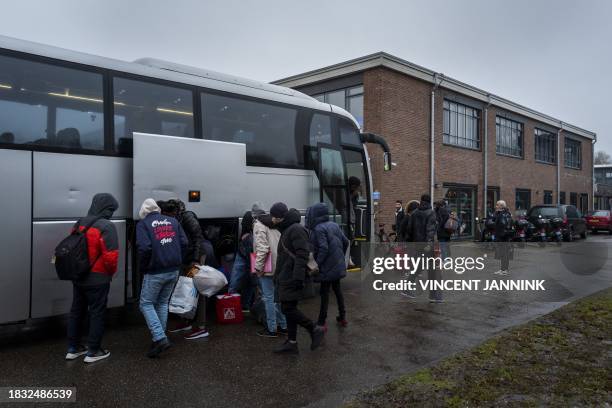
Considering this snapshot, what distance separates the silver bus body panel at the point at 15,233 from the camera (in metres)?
4.93

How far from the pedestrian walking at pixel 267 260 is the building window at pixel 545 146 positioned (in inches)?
1042

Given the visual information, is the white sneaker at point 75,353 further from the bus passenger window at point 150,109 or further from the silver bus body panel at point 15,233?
the bus passenger window at point 150,109

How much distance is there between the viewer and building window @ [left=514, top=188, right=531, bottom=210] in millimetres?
24906

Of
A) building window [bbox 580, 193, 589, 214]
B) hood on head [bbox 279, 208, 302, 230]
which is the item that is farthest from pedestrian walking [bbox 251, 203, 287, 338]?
building window [bbox 580, 193, 589, 214]

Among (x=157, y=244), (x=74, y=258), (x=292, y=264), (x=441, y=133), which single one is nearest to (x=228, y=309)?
(x=292, y=264)

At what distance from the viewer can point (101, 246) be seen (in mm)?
4602

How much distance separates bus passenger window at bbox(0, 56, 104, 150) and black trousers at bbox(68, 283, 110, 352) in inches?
71.8

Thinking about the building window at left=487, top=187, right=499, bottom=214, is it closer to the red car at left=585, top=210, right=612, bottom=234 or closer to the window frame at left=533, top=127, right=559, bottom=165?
the window frame at left=533, top=127, right=559, bottom=165

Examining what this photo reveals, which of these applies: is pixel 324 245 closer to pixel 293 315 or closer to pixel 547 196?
pixel 293 315

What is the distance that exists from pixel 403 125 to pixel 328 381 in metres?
14.0

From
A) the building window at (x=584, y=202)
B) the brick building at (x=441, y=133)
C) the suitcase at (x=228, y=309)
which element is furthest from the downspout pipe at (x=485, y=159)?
the suitcase at (x=228, y=309)

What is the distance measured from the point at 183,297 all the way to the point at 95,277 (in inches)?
47.4

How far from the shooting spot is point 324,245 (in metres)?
5.82

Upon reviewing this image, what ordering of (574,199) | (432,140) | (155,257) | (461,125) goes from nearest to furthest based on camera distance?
(155,257) → (432,140) → (461,125) → (574,199)
